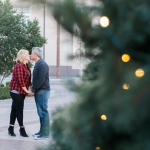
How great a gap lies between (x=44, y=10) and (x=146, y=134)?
Answer: 0.57 m

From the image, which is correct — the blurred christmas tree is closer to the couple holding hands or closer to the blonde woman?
the couple holding hands

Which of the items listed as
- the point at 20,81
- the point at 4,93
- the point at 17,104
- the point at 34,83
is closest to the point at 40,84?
the point at 34,83

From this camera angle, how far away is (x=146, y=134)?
130 centimetres

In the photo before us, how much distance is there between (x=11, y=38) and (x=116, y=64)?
13832mm

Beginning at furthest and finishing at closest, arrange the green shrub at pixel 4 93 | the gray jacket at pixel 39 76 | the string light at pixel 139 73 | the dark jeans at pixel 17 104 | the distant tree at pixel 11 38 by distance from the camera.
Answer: the distant tree at pixel 11 38 < the green shrub at pixel 4 93 < the dark jeans at pixel 17 104 < the gray jacket at pixel 39 76 < the string light at pixel 139 73

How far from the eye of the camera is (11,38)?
48.0 ft

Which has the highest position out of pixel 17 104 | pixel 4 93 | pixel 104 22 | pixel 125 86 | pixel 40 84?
pixel 104 22

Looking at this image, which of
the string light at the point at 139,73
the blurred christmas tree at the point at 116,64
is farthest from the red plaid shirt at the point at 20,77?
the string light at the point at 139,73

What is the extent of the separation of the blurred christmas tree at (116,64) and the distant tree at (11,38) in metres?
13.2

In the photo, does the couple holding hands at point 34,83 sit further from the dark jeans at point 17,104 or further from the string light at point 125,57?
the string light at point 125,57

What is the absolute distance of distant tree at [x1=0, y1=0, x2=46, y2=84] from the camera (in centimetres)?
1446

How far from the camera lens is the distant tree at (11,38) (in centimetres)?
1446

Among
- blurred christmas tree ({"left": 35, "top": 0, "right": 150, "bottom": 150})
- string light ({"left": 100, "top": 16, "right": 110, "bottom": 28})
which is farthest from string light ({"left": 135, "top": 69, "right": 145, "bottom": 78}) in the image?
string light ({"left": 100, "top": 16, "right": 110, "bottom": 28})

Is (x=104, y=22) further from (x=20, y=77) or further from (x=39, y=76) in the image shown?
(x=20, y=77)
